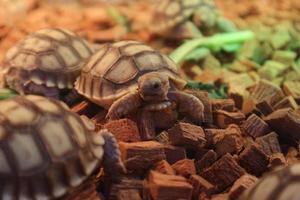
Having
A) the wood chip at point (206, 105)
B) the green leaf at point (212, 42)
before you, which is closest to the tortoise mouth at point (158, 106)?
the wood chip at point (206, 105)

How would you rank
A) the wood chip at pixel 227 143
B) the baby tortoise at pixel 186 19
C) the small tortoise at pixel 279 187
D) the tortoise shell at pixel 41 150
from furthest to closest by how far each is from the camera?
the baby tortoise at pixel 186 19 < the wood chip at pixel 227 143 < the tortoise shell at pixel 41 150 < the small tortoise at pixel 279 187

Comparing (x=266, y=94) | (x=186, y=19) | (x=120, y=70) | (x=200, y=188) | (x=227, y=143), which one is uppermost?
(x=186, y=19)

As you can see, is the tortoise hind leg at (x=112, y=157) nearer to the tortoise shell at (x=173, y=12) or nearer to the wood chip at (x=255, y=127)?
the wood chip at (x=255, y=127)

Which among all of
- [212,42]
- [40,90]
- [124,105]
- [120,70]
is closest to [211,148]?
[124,105]

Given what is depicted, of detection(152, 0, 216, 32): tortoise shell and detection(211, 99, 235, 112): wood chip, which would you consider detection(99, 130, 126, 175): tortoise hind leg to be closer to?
detection(211, 99, 235, 112): wood chip

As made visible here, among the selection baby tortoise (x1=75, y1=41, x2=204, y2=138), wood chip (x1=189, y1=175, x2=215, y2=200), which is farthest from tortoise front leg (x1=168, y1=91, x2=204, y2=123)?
wood chip (x1=189, y1=175, x2=215, y2=200)

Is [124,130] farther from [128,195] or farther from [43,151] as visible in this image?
[43,151]
